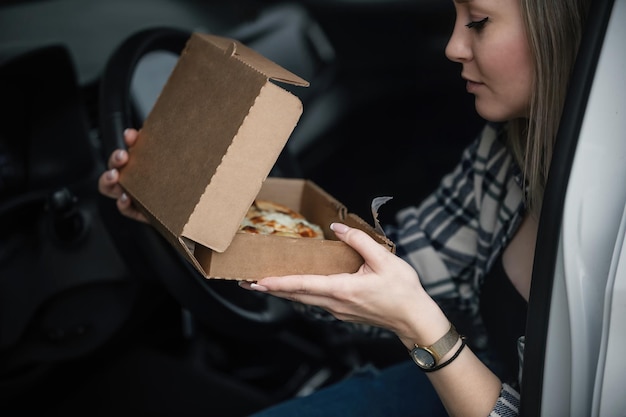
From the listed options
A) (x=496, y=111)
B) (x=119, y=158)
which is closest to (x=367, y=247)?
(x=496, y=111)

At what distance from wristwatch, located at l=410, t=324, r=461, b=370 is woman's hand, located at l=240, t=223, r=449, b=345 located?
2cm

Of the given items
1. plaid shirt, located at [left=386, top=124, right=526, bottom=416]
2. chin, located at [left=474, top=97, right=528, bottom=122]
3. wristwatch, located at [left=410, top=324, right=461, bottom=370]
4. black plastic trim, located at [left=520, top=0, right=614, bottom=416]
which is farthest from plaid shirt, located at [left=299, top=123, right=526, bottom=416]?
black plastic trim, located at [left=520, top=0, right=614, bottom=416]

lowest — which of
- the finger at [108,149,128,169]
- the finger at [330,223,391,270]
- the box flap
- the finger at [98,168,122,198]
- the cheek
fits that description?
the finger at [98,168,122,198]

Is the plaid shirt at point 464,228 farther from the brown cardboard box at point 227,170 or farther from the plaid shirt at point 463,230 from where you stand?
the brown cardboard box at point 227,170

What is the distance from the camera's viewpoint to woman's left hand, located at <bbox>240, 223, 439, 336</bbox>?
3.07 feet

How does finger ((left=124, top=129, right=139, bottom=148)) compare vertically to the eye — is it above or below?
below

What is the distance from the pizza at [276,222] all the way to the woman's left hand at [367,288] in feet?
0.35

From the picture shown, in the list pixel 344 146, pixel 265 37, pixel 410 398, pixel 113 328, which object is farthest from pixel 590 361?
pixel 344 146

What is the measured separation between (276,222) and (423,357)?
0.28m

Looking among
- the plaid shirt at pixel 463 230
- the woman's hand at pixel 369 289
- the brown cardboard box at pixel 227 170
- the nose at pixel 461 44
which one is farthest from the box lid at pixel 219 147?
the plaid shirt at pixel 463 230

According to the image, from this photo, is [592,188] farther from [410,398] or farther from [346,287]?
[410,398]

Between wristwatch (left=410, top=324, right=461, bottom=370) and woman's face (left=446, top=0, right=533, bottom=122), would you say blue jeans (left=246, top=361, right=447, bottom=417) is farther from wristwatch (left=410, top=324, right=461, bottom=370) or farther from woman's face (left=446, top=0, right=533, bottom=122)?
woman's face (left=446, top=0, right=533, bottom=122)

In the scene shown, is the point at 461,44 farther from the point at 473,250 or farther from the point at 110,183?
the point at 110,183

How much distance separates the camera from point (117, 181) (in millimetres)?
1182
